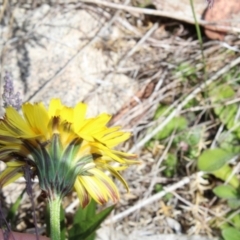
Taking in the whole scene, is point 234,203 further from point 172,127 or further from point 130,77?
point 130,77

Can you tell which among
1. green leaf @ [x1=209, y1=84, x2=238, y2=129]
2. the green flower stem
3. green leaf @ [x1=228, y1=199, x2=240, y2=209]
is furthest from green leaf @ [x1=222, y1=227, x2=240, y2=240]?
the green flower stem

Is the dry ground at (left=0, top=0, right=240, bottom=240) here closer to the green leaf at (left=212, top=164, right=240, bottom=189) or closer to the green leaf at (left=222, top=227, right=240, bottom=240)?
the green leaf at (left=212, top=164, right=240, bottom=189)

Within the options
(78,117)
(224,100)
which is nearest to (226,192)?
(224,100)

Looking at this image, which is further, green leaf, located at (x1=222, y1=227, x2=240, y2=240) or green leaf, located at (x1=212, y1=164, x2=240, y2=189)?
green leaf, located at (x1=212, y1=164, x2=240, y2=189)

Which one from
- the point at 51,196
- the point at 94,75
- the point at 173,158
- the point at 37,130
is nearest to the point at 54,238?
the point at 51,196

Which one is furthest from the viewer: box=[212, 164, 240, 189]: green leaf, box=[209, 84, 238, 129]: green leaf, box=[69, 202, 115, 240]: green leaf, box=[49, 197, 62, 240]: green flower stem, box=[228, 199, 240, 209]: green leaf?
box=[209, 84, 238, 129]: green leaf

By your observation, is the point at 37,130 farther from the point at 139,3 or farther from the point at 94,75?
the point at 139,3

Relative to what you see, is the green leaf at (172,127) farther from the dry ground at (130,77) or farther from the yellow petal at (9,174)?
the yellow petal at (9,174)
